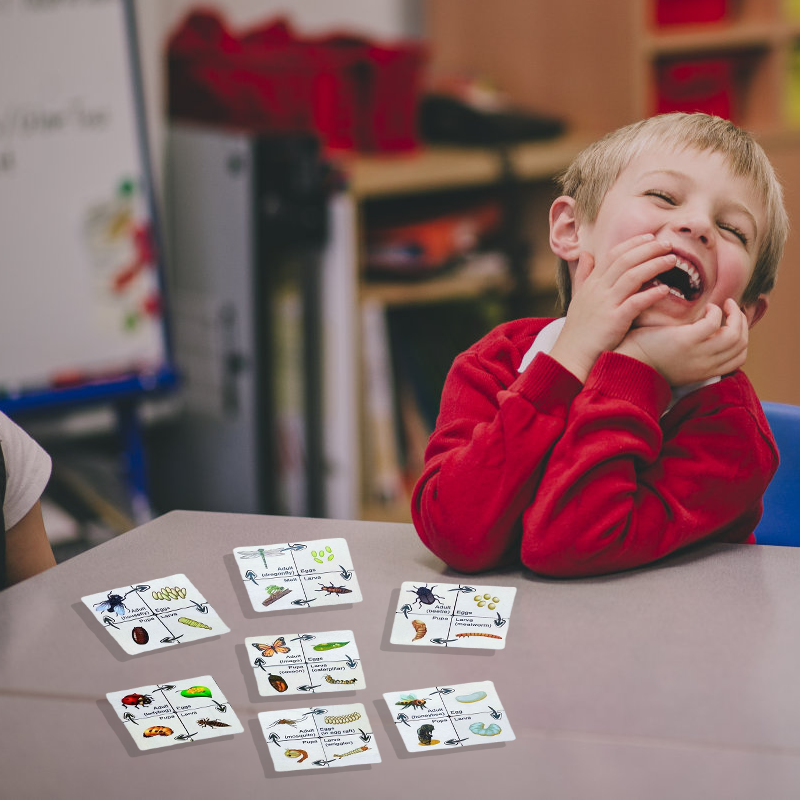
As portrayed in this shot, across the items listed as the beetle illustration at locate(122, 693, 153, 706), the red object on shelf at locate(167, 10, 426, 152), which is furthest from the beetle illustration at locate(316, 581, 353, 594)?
the red object on shelf at locate(167, 10, 426, 152)

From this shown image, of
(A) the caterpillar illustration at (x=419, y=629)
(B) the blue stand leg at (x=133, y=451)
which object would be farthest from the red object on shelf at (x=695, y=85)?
(A) the caterpillar illustration at (x=419, y=629)

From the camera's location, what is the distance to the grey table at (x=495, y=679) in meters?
0.68

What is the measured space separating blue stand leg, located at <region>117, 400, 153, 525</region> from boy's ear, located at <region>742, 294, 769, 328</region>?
1755 mm

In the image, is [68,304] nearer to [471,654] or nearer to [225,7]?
[225,7]

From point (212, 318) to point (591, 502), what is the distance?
6.11ft

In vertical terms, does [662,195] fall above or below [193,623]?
above

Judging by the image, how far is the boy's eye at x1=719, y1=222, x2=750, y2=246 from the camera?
39.6 inches

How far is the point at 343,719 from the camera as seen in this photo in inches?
29.4

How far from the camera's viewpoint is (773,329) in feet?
9.75

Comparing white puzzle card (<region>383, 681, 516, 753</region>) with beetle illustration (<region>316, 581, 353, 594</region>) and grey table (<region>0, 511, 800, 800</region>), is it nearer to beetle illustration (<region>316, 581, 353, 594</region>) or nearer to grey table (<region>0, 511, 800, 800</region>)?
grey table (<region>0, 511, 800, 800</region>)

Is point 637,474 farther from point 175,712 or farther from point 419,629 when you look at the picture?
point 175,712

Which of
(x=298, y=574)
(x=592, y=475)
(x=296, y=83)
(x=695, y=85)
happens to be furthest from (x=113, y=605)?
(x=695, y=85)

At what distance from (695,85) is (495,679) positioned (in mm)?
2490

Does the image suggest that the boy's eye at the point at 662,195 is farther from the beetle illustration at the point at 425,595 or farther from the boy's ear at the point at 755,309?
the beetle illustration at the point at 425,595
